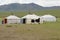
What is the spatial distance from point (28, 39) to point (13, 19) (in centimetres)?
2774

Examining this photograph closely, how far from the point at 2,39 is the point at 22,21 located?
2532 cm

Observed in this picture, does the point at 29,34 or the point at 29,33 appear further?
the point at 29,33

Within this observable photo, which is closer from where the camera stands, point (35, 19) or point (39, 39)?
point (39, 39)

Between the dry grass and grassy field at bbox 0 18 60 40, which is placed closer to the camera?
the dry grass

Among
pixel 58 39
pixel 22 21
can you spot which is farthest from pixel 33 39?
pixel 22 21

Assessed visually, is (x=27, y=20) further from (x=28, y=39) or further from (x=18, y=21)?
(x=28, y=39)

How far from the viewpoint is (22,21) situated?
41.7m

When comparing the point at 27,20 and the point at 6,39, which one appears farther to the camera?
the point at 27,20

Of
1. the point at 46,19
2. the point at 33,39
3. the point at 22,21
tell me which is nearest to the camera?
the point at 33,39

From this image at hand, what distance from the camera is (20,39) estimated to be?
53.2 ft

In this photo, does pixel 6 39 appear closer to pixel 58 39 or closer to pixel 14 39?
pixel 14 39

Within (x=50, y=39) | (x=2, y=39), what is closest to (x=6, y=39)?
(x=2, y=39)

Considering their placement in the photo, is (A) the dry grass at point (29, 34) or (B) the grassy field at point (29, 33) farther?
(B) the grassy field at point (29, 33)

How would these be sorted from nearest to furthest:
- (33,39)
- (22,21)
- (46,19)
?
(33,39)
(22,21)
(46,19)
